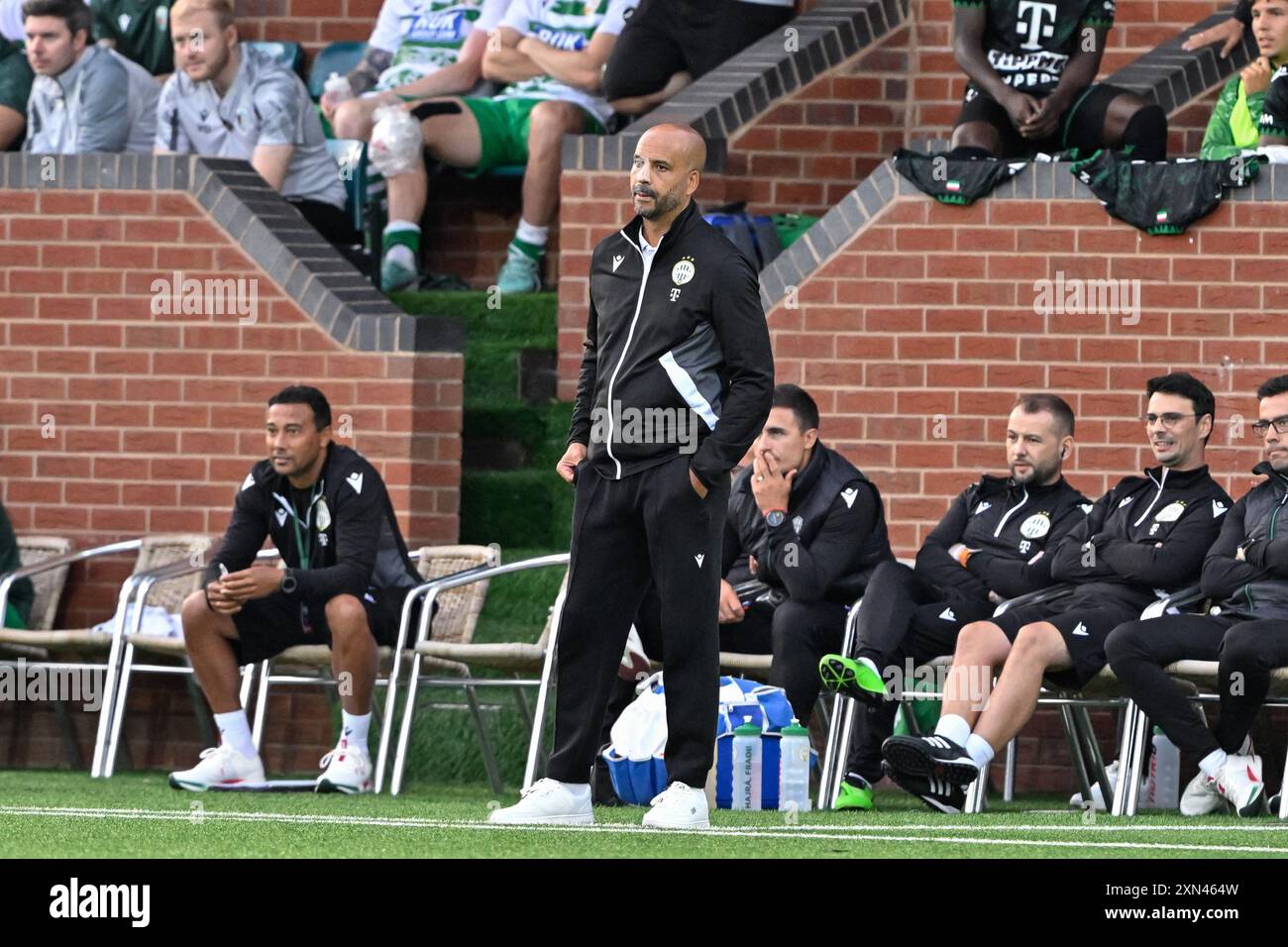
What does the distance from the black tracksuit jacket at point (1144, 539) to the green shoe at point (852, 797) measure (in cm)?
103

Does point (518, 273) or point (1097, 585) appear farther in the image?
point (518, 273)

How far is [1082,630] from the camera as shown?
29.8 ft

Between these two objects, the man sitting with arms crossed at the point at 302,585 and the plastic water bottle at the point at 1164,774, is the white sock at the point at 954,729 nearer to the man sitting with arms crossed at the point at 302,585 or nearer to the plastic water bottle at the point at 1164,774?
the plastic water bottle at the point at 1164,774

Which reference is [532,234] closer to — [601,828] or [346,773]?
[346,773]

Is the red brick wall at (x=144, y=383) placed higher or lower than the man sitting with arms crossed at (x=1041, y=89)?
lower

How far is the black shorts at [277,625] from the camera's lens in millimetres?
9844

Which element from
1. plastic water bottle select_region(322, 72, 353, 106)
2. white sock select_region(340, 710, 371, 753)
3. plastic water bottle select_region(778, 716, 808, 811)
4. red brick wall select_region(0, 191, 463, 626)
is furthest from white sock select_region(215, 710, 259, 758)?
plastic water bottle select_region(322, 72, 353, 106)

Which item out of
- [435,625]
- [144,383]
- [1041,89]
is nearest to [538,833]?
[435,625]

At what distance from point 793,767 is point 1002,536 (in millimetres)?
1552

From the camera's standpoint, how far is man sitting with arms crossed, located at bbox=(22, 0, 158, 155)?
12617mm

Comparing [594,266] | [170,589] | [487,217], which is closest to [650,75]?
[487,217]

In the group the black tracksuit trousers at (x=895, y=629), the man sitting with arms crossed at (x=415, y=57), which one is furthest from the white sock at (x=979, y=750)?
the man sitting with arms crossed at (x=415, y=57)

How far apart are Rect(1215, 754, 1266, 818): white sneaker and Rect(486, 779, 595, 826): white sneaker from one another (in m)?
2.43

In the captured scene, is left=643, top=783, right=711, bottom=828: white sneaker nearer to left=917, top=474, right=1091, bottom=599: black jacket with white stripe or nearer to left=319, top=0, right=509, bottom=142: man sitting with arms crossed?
left=917, top=474, right=1091, bottom=599: black jacket with white stripe
